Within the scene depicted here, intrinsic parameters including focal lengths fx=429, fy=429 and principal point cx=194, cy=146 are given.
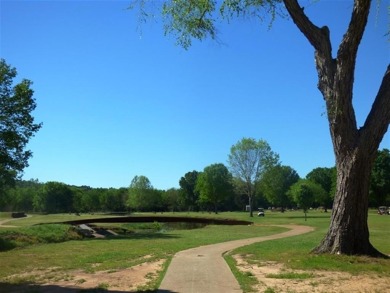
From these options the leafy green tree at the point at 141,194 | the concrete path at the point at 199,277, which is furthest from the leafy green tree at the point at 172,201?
the concrete path at the point at 199,277

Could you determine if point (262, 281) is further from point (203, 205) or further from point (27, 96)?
point (203, 205)

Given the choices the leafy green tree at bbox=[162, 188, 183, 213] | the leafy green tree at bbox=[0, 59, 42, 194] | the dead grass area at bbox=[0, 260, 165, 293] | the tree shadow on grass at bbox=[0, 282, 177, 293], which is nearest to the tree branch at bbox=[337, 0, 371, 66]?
the dead grass area at bbox=[0, 260, 165, 293]

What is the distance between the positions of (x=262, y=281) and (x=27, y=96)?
25380 millimetres

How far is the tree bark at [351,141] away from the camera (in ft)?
48.5

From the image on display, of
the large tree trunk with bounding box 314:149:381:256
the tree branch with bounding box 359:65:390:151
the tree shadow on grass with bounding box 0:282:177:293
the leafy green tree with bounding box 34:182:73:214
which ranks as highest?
the leafy green tree with bounding box 34:182:73:214

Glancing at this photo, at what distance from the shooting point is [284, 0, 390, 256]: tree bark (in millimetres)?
14781

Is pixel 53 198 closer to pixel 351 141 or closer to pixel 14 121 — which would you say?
pixel 14 121

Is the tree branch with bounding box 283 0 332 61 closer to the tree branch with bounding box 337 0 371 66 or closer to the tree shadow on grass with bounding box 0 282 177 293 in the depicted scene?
the tree branch with bounding box 337 0 371 66

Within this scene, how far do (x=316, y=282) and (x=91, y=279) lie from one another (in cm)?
614

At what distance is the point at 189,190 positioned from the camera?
12631 cm

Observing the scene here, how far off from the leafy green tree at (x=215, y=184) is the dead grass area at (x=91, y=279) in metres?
83.2

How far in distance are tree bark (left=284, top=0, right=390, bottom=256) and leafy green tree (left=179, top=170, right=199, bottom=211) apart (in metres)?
109

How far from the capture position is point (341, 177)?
49.6 feet

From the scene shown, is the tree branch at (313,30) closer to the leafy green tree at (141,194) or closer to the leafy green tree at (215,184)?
the leafy green tree at (215,184)
